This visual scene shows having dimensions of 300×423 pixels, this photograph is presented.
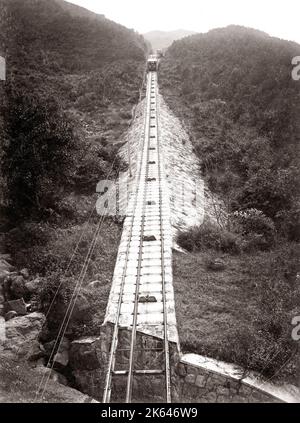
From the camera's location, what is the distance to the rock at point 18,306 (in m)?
12.9

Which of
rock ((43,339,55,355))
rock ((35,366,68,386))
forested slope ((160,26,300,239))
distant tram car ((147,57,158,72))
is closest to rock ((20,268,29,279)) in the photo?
rock ((43,339,55,355))

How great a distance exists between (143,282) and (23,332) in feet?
13.4

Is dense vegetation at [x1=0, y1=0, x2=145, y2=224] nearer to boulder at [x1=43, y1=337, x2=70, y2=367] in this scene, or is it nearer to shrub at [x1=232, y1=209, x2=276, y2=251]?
boulder at [x1=43, y1=337, x2=70, y2=367]

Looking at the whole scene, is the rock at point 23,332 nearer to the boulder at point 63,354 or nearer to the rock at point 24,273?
the boulder at point 63,354

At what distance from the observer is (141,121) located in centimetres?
3325

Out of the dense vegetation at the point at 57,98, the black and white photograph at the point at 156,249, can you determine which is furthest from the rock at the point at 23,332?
the dense vegetation at the point at 57,98

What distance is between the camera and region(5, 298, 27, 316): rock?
12898 millimetres

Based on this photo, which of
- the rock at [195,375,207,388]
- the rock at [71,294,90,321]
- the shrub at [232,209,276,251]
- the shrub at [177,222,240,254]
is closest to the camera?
the rock at [195,375,207,388]

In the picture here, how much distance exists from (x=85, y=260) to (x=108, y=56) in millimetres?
41783

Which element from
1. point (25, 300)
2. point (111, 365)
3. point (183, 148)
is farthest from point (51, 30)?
point (111, 365)

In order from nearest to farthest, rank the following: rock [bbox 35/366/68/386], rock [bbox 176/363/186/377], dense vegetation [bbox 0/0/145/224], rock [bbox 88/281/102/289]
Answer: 1. rock [bbox 35/366/68/386]
2. rock [bbox 176/363/186/377]
3. rock [bbox 88/281/102/289]
4. dense vegetation [bbox 0/0/145/224]

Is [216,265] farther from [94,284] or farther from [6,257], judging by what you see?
[6,257]

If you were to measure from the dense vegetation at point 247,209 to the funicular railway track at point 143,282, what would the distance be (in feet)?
2.42

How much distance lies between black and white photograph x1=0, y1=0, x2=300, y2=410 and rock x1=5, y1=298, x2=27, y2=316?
0.03 meters
